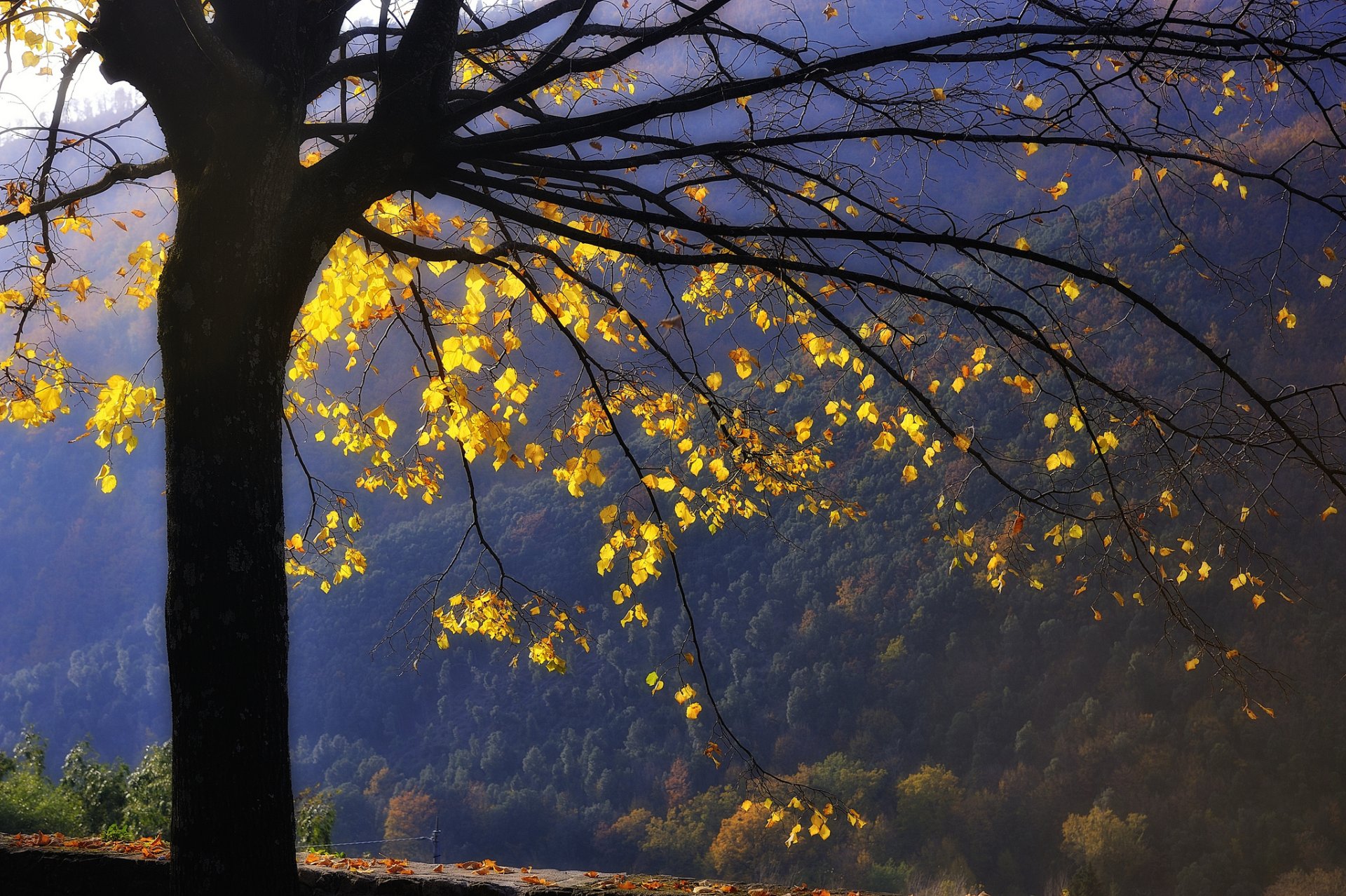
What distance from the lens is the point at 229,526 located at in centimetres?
203

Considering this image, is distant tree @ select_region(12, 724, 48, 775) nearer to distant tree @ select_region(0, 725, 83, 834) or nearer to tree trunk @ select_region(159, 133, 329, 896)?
distant tree @ select_region(0, 725, 83, 834)

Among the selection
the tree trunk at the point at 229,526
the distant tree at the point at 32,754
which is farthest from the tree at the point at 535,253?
the distant tree at the point at 32,754

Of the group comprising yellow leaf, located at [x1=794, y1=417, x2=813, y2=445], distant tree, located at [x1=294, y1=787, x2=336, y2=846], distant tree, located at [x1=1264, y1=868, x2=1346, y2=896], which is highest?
yellow leaf, located at [x1=794, y1=417, x2=813, y2=445]

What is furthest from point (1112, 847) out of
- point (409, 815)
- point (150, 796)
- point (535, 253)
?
point (535, 253)

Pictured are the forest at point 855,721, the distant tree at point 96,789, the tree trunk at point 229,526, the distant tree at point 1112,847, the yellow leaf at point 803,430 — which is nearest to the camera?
the tree trunk at point 229,526

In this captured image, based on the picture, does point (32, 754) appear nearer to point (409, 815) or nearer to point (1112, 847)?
point (409, 815)

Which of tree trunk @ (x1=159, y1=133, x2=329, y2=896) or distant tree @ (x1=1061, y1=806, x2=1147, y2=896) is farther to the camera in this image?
distant tree @ (x1=1061, y1=806, x2=1147, y2=896)

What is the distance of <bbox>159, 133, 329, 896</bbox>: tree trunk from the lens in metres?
1.96

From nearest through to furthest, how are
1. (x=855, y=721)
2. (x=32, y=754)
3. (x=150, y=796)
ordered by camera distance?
(x=150, y=796) → (x=32, y=754) → (x=855, y=721)

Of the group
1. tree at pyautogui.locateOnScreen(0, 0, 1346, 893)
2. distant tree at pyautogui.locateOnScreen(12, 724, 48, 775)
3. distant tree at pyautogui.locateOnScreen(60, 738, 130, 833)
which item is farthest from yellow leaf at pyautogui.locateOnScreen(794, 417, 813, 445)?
distant tree at pyautogui.locateOnScreen(12, 724, 48, 775)

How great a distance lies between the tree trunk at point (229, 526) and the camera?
196 cm

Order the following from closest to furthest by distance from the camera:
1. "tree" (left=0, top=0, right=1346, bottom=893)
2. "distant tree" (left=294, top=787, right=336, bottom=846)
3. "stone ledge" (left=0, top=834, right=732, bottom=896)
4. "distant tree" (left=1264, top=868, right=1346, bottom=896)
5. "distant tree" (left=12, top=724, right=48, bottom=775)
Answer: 1. "tree" (left=0, top=0, right=1346, bottom=893)
2. "stone ledge" (left=0, top=834, right=732, bottom=896)
3. "distant tree" (left=294, top=787, right=336, bottom=846)
4. "distant tree" (left=12, top=724, right=48, bottom=775)
5. "distant tree" (left=1264, top=868, right=1346, bottom=896)

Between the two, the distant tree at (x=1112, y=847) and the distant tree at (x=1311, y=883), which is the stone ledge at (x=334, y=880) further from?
the distant tree at (x=1112, y=847)

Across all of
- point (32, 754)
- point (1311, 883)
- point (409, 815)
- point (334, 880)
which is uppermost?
point (32, 754)
